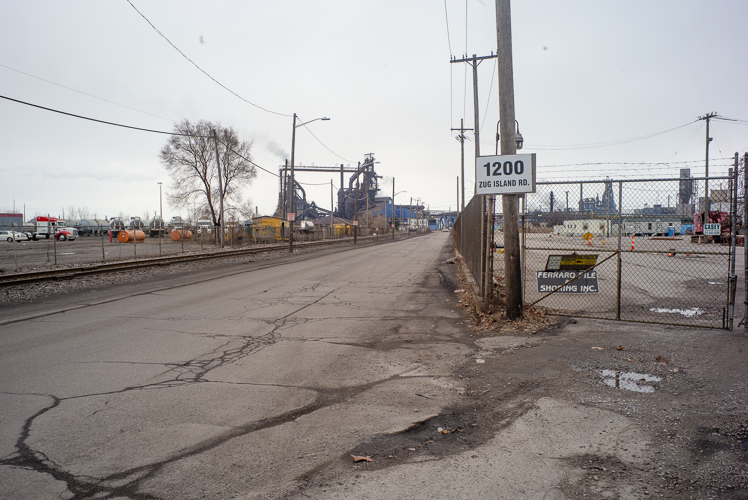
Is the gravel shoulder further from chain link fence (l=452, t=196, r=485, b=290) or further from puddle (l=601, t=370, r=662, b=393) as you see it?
chain link fence (l=452, t=196, r=485, b=290)

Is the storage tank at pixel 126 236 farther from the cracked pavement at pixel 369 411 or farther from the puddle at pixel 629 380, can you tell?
the puddle at pixel 629 380

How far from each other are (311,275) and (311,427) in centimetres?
1315

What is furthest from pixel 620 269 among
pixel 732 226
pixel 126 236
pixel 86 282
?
pixel 126 236

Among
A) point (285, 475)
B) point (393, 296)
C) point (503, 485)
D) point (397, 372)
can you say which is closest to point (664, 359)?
point (397, 372)

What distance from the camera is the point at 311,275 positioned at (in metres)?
17.1

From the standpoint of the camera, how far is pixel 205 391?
5.03 m

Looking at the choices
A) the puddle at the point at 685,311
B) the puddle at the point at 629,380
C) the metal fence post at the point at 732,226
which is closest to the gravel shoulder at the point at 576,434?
the puddle at the point at 629,380

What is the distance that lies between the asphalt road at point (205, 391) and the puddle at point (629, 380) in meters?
1.82

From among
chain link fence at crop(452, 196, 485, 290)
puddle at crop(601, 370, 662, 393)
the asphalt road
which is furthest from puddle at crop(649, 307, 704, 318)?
puddle at crop(601, 370, 662, 393)

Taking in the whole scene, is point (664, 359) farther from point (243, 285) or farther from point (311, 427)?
point (243, 285)

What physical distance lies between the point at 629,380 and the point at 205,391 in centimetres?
474

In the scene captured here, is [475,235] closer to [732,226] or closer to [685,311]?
[685,311]

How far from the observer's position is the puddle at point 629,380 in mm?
5025

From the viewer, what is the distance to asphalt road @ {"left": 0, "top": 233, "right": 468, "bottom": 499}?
132 inches
